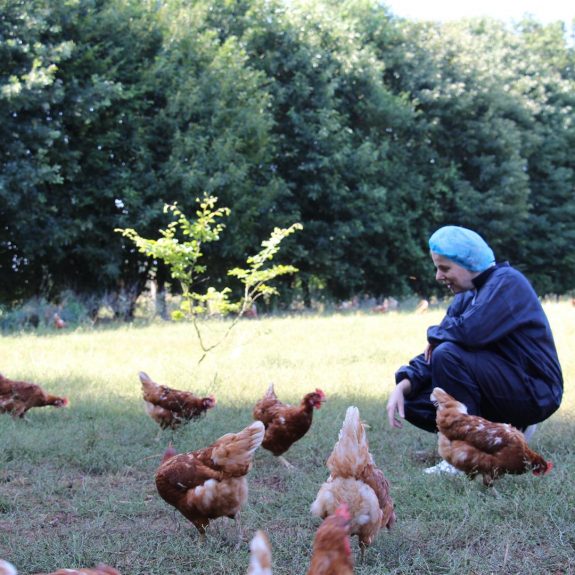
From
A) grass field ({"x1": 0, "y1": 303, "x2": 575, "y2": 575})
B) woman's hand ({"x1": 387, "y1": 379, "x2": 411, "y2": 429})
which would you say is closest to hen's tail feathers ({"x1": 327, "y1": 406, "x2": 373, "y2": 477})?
grass field ({"x1": 0, "y1": 303, "x2": 575, "y2": 575})

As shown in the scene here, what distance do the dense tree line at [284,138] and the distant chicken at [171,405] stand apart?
8.97m

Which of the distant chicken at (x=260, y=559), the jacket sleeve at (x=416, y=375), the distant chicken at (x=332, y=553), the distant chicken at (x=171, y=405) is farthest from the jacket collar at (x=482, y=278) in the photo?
the distant chicken at (x=260, y=559)

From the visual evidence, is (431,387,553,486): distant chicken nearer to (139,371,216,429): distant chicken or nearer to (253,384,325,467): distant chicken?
(253,384,325,467): distant chicken

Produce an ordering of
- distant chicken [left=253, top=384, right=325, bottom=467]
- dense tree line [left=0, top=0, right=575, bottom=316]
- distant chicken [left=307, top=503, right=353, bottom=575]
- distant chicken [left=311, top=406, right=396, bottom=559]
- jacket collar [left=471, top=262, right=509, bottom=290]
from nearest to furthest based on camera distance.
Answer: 1. distant chicken [left=307, top=503, right=353, bottom=575]
2. distant chicken [left=311, top=406, right=396, bottom=559]
3. jacket collar [left=471, top=262, right=509, bottom=290]
4. distant chicken [left=253, top=384, right=325, bottom=467]
5. dense tree line [left=0, top=0, right=575, bottom=316]

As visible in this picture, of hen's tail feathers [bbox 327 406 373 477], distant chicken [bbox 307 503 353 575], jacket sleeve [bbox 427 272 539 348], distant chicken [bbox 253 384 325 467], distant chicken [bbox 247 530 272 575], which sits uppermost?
jacket sleeve [bbox 427 272 539 348]

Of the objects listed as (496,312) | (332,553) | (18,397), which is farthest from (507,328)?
(18,397)

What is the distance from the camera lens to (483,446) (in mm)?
4586

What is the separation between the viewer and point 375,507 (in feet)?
12.4

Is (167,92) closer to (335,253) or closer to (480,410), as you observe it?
(335,253)

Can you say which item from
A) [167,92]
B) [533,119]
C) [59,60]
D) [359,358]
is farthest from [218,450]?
[533,119]

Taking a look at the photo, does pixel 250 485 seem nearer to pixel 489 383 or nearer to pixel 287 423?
pixel 287 423

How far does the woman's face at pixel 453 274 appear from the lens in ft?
16.4

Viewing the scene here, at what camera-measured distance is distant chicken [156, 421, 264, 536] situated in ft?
13.5

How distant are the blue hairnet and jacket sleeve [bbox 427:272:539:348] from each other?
15 cm
